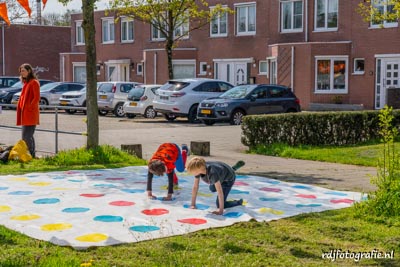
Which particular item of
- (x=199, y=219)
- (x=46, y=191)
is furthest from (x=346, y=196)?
(x=46, y=191)

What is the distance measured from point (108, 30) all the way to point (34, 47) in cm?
1180

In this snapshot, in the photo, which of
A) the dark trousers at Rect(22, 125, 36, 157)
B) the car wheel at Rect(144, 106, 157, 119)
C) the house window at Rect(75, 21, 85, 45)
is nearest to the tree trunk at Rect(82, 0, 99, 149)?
the dark trousers at Rect(22, 125, 36, 157)

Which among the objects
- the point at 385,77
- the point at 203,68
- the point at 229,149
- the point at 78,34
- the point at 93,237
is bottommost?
the point at 93,237

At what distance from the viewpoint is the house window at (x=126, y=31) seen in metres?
46.8

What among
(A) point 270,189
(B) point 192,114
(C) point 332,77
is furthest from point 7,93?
(A) point 270,189

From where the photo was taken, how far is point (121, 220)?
7691 mm

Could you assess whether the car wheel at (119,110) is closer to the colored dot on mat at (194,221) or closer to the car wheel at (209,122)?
the car wheel at (209,122)

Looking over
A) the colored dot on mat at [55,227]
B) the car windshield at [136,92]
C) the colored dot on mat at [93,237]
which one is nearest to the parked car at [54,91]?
the car windshield at [136,92]

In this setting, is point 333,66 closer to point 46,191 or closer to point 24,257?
point 46,191

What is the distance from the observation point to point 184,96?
87.9ft

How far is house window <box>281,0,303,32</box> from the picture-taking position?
36.5 metres

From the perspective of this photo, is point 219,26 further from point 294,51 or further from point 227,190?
point 227,190

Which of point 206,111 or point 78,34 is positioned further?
point 78,34

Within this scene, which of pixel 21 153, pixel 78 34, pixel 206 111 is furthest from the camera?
pixel 78 34
